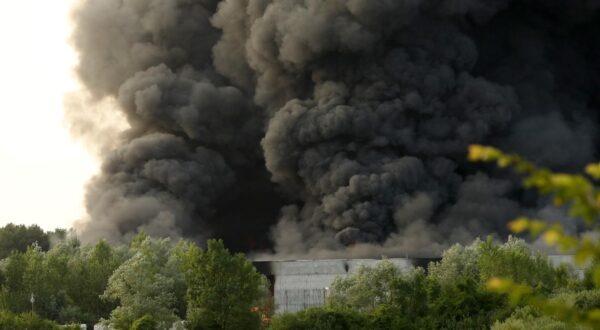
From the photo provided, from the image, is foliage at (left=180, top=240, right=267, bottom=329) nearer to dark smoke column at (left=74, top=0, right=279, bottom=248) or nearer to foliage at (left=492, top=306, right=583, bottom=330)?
foliage at (left=492, top=306, right=583, bottom=330)

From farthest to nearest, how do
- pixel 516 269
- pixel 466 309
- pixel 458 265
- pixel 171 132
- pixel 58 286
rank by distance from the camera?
pixel 171 132 → pixel 458 265 → pixel 58 286 → pixel 516 269 → pixel 466 309

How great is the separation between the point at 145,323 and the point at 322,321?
728 centimetres

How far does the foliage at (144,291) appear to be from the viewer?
149 ft

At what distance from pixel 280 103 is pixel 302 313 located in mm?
37926

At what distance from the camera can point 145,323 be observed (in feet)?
139

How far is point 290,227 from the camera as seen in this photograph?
8125 cm

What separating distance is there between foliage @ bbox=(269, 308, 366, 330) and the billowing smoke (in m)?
26.0

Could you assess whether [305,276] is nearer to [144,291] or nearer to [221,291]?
[144,291]

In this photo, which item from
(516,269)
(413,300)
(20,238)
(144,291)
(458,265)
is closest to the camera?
(144,291)

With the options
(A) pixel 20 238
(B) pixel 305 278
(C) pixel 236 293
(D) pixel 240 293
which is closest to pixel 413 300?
(D) pixel 240 293

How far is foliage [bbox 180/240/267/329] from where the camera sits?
147ft

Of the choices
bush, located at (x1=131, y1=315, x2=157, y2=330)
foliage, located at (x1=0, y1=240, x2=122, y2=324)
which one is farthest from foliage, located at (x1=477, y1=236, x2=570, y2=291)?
foliage, located at (x1=0, y1=240, x2=122, y2=324)

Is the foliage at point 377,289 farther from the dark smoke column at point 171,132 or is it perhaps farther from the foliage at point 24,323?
the dark smoke column at point 171,132

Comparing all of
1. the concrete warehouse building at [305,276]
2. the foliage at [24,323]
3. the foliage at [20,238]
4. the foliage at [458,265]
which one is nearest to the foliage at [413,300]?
the foliage at [458,265]
